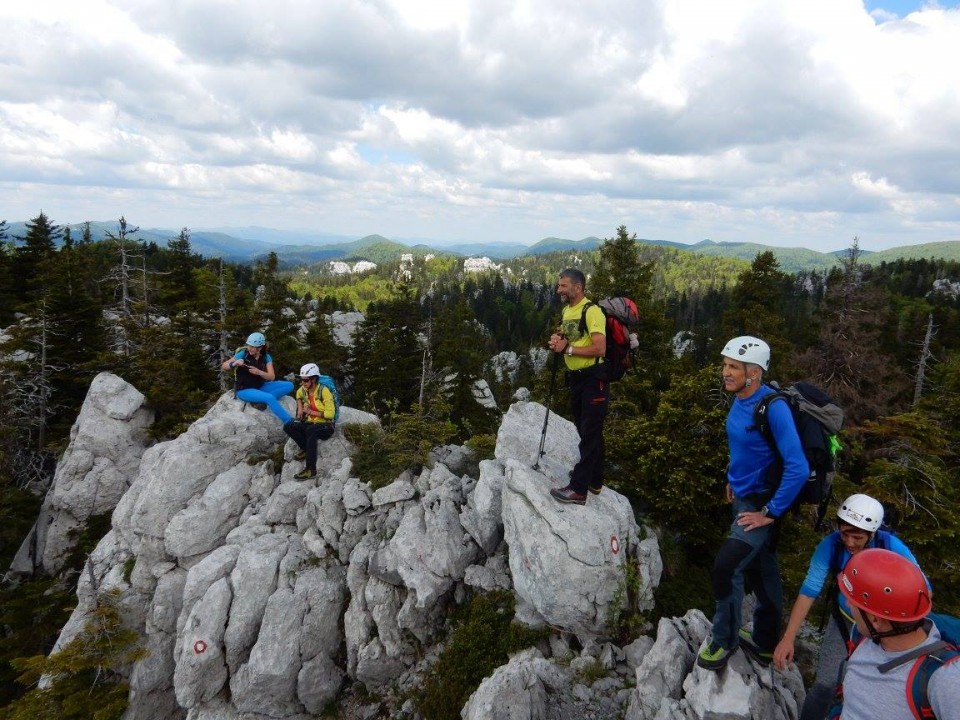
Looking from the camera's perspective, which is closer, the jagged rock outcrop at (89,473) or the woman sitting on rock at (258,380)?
the woman sitting on rock at (258,380)

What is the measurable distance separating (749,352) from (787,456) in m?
1.22

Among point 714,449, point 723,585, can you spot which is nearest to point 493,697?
point 723,585

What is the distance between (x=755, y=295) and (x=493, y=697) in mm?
28824

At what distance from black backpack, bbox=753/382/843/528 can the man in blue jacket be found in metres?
0.08

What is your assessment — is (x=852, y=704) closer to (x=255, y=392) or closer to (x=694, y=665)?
(x=694, y=665)

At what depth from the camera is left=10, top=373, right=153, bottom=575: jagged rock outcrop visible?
2080cm

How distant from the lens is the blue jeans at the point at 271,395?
14.8 metres

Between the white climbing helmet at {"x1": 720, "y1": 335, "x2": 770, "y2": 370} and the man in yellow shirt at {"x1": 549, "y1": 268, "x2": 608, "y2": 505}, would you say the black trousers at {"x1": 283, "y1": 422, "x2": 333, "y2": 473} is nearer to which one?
the man in yellow shirt at {"x1": 549, "y1": 268, "x2": 608, "y2": 505}

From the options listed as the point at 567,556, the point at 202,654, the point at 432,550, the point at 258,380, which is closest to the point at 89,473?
the point at 258,380

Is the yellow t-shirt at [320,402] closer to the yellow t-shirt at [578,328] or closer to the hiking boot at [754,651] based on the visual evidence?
the yellow t-shirt at [578,328]

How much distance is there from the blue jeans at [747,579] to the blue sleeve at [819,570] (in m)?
0.62

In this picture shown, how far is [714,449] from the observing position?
13188 mm

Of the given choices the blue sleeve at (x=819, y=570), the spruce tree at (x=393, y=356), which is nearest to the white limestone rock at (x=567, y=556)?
the blue sleeve at (x=819, y=570)

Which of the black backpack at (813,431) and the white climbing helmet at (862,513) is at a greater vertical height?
the black backpack at (813,431)
